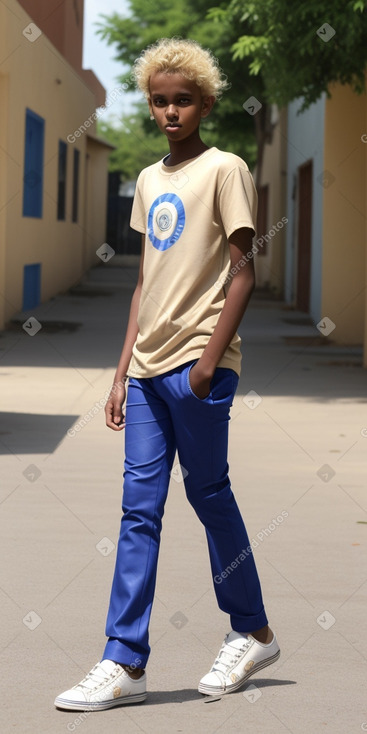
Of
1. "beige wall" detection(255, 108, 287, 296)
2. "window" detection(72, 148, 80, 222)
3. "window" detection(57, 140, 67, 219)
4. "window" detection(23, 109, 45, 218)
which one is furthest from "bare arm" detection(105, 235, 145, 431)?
"window" detection(72, 148, 80, 222)

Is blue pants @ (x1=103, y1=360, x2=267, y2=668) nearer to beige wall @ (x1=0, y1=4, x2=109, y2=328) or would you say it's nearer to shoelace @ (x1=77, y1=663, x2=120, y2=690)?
shoelace @ (x1=77, y1=663, x2=120, y2=690)

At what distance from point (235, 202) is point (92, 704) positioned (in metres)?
1.51

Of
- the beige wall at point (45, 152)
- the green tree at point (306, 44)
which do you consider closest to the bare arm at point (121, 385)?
the green tree at point (306, 44)

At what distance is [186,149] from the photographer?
13.3 feet

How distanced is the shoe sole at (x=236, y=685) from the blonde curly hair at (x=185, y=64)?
5.78 ft

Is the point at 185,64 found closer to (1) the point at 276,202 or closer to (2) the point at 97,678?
(2) the point at 97,678

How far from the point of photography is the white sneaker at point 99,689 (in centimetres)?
392

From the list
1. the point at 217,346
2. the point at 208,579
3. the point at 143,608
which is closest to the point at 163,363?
the point at 217,346

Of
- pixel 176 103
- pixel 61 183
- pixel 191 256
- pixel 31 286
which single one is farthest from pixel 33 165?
pixel 191 256

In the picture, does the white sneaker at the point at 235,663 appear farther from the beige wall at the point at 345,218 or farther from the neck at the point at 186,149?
the beige wall at the point at 345,218

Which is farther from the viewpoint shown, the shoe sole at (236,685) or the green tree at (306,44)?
the green tree at (306,44)

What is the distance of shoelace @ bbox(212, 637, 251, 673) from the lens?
13.6ft

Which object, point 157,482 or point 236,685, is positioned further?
point 236,685

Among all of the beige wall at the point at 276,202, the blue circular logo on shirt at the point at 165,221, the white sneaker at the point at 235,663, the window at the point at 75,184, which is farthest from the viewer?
the window at the point at 75,184
